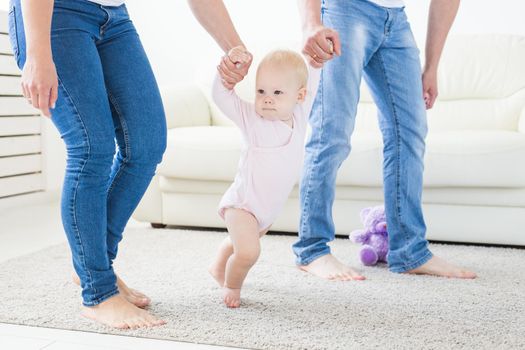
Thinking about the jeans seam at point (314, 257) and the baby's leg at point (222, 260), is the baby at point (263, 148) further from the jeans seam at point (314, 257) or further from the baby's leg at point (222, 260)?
the jeans seam at point (314, 257)

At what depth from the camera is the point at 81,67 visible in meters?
1.42

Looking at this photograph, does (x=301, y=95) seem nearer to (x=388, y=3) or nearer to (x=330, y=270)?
(x=388, y=3)

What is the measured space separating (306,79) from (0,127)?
7.12 feet

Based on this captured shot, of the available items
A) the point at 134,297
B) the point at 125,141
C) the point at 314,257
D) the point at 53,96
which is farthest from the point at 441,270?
the point at 53,96

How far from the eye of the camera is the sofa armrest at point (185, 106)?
121 inches

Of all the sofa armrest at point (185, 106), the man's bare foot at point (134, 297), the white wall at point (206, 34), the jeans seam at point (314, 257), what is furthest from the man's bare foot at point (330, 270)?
the white wall at point (206, 34)

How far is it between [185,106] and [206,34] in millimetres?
943

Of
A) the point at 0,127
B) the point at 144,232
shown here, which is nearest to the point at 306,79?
the point at 144,232

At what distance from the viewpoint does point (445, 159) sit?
251 cm

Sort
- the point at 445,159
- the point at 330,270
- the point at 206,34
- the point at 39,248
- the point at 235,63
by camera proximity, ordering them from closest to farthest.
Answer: the point at 235,63 → the point at 330,270 → the point at 445,159 → the point at 39,248 → the point at 206,34

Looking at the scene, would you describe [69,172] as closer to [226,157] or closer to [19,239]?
[226,157]

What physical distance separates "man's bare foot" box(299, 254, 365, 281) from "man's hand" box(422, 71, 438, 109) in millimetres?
557

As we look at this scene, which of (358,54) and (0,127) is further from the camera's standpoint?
(0,127)

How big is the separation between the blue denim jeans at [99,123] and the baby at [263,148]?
7.8 inches
